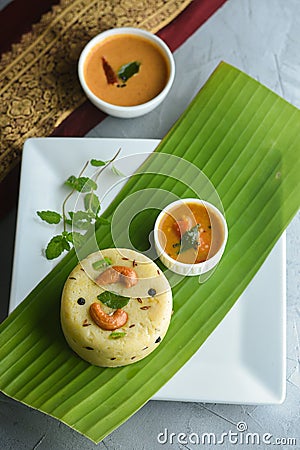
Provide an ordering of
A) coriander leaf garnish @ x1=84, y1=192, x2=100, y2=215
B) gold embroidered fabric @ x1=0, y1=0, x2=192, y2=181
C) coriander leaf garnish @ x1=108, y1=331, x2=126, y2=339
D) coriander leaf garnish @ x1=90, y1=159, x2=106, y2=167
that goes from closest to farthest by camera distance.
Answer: coriander leaf garnish @ x1=108, y1=331, x2=126, y2=339, coriander leaf garnish @ x1=84, y1=192, x2=100, y2=215, coriander leaf garnish @ x1=90, y1=159, x2=106, y2=167, gold embroidered fabric @ x1=0, y1=0, x2=192, y2=181

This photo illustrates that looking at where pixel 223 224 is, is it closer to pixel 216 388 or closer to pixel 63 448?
pixel 216 388

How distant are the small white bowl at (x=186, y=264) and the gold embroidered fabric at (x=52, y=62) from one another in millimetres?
885

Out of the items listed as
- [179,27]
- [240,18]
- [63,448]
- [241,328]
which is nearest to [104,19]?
[179,27]

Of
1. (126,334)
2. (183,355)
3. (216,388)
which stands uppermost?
(126,334)

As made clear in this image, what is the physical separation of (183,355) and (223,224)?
0.50m

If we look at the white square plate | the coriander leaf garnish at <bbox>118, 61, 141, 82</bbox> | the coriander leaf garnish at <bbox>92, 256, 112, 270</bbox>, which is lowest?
the white square plate

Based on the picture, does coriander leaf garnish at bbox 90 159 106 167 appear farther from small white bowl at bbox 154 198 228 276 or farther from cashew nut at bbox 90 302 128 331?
cashew nut at bbox 90 302 128 331

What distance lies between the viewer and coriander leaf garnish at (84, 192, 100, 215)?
2873 millimetres

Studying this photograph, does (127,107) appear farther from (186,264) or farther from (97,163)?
(186,264)

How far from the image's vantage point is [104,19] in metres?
3.54

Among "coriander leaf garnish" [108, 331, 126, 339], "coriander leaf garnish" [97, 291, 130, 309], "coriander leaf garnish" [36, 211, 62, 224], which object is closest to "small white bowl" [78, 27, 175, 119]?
"coriander leaf garnish" [36, 211, 62, 224]

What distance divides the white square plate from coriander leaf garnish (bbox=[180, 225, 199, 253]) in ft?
1.12

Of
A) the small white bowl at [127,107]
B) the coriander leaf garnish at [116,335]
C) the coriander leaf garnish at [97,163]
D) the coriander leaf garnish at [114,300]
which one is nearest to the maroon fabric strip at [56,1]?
the small white bowl at [127,107]

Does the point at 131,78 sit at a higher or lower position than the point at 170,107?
higher
